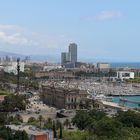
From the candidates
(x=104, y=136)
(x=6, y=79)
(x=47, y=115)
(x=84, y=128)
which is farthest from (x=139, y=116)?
(x=6, y=79)

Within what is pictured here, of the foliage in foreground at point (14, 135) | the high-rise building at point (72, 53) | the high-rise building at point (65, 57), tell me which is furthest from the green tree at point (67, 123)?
the high-rise building at point (72, 53)

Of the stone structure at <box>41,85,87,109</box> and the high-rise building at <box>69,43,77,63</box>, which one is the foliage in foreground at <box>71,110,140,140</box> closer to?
the stone structure at <box>41,85,87,109</box>

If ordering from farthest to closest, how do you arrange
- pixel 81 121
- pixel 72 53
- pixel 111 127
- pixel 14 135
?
pixel 72 53 < pixel 81 121 < pixel 111 127 < pixel 14 135

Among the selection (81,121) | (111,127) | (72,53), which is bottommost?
(81,121)

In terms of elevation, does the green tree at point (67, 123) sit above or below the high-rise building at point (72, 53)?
below

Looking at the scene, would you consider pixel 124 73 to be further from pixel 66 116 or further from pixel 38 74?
pixel 66 116

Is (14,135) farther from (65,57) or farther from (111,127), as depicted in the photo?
(65,57)

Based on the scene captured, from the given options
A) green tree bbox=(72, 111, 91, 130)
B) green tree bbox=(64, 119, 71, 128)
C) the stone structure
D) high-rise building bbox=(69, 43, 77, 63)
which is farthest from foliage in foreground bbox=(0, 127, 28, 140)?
high-rise building bbox=(69, 43, 77, 63)

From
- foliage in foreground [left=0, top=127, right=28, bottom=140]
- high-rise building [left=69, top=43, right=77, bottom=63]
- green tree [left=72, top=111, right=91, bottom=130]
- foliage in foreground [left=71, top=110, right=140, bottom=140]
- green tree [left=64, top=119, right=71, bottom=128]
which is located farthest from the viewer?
high-rise building [left=69, top=43, right=77, bottom=63]

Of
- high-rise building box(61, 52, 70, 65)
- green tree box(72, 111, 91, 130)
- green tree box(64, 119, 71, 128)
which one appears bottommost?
green tree box(64, 119, 71, 128)

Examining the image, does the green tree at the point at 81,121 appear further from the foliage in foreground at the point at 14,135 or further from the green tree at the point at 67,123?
the foliage in foreground at the point at 14,135

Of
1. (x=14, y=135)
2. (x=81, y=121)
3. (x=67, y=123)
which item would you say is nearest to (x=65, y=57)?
(x=67, y=123)
